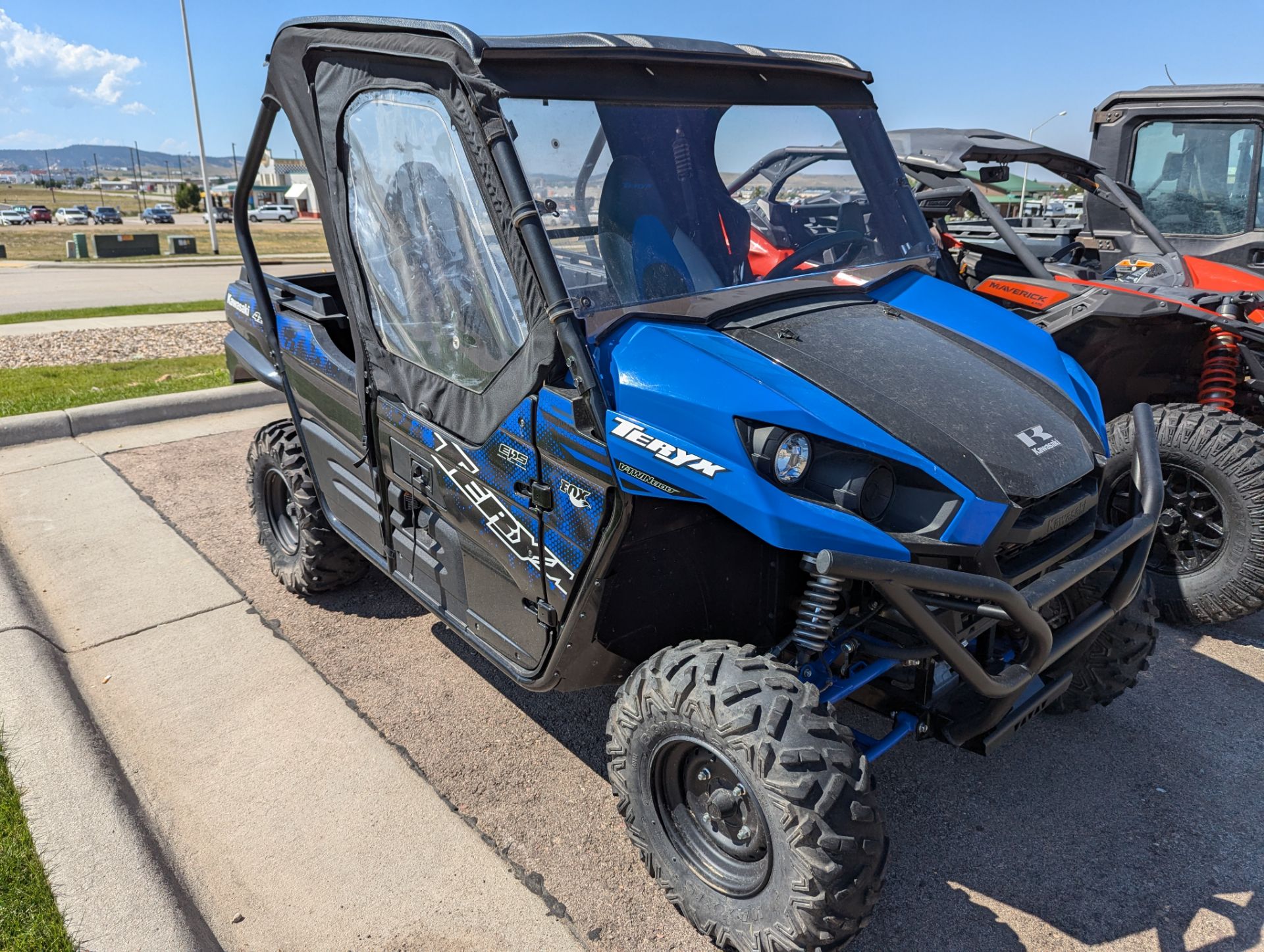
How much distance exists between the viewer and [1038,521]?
2539 mm

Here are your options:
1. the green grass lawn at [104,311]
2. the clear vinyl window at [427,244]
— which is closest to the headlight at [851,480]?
the clear vinyl window at [427,244]

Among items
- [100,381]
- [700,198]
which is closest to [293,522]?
[700,198]

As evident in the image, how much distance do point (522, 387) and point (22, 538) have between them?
13.0ft

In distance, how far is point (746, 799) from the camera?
2.49 metres

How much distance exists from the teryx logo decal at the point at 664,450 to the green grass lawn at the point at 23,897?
198 cm

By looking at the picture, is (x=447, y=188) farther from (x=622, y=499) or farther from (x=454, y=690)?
(x=454, y=690)

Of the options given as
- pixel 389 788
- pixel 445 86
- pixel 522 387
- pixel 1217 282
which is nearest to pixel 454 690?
pixel 389 788

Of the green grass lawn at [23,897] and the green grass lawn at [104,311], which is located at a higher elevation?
the green grass lawn at [104,311]

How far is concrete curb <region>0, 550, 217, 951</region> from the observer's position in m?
2.61

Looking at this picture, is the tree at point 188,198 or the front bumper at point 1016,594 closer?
the front bumper at point 1016,594

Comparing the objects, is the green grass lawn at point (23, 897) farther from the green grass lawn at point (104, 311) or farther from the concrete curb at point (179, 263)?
the concrete curb at point (179, 263)

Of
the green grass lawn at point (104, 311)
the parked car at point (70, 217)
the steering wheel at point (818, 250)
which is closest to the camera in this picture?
the steering wheel at point (818, 250)

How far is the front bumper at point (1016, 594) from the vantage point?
221 cm

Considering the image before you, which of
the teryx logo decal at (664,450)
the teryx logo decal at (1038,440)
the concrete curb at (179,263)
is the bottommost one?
the teryx logo decal at (1038,440)
